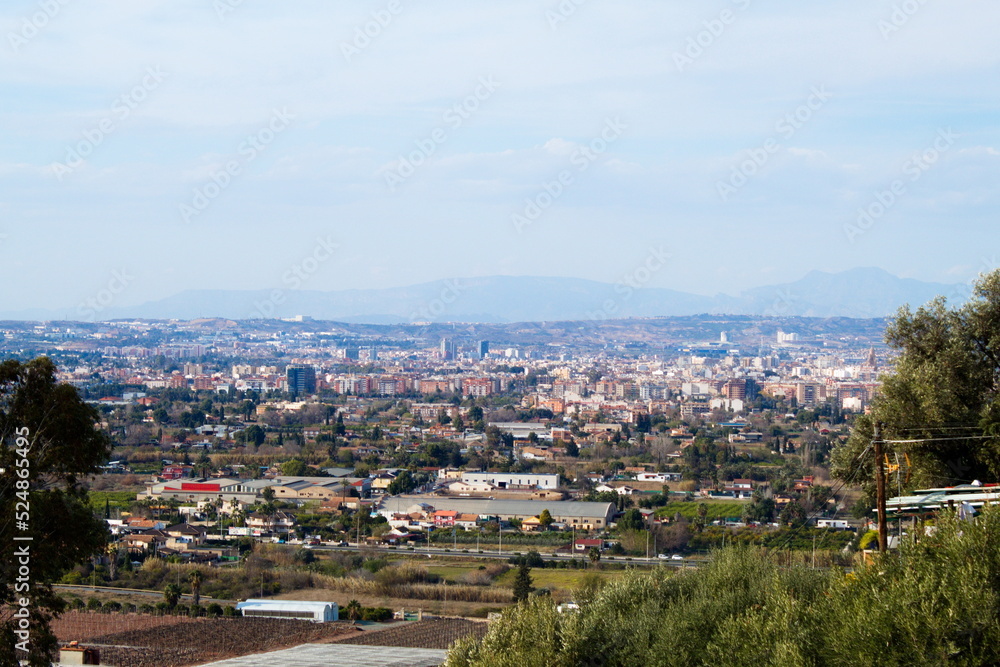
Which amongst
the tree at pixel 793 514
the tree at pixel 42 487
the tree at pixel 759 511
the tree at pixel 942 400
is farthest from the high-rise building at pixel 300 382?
the tree at pixel 42 487

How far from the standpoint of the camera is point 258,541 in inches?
1035

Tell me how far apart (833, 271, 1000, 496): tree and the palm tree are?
13.6m

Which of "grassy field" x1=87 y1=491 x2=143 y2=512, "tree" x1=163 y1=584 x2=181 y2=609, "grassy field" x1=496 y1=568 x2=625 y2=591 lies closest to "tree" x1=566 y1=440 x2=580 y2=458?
"grassy field" x1=87 y1=491 x2=143 y2=512

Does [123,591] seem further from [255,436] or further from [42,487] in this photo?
[255,436]

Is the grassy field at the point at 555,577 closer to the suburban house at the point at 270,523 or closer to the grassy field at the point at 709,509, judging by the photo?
the grassy field at the point at 709,509

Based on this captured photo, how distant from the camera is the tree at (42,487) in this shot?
6.89m

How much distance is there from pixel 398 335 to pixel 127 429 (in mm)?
123815

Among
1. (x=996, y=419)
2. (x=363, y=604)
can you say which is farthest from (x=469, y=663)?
(x=363, y=604)

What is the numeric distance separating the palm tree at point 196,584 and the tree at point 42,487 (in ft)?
40.8

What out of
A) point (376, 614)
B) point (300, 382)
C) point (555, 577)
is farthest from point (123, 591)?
point (300, 382)

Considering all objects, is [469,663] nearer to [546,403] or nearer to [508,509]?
[508,509]

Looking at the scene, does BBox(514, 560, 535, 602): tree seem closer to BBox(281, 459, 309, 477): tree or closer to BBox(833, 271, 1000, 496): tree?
BBox(833, 271, 1000, 496): tree

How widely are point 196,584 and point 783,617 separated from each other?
1669cm

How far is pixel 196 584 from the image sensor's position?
20.2m
